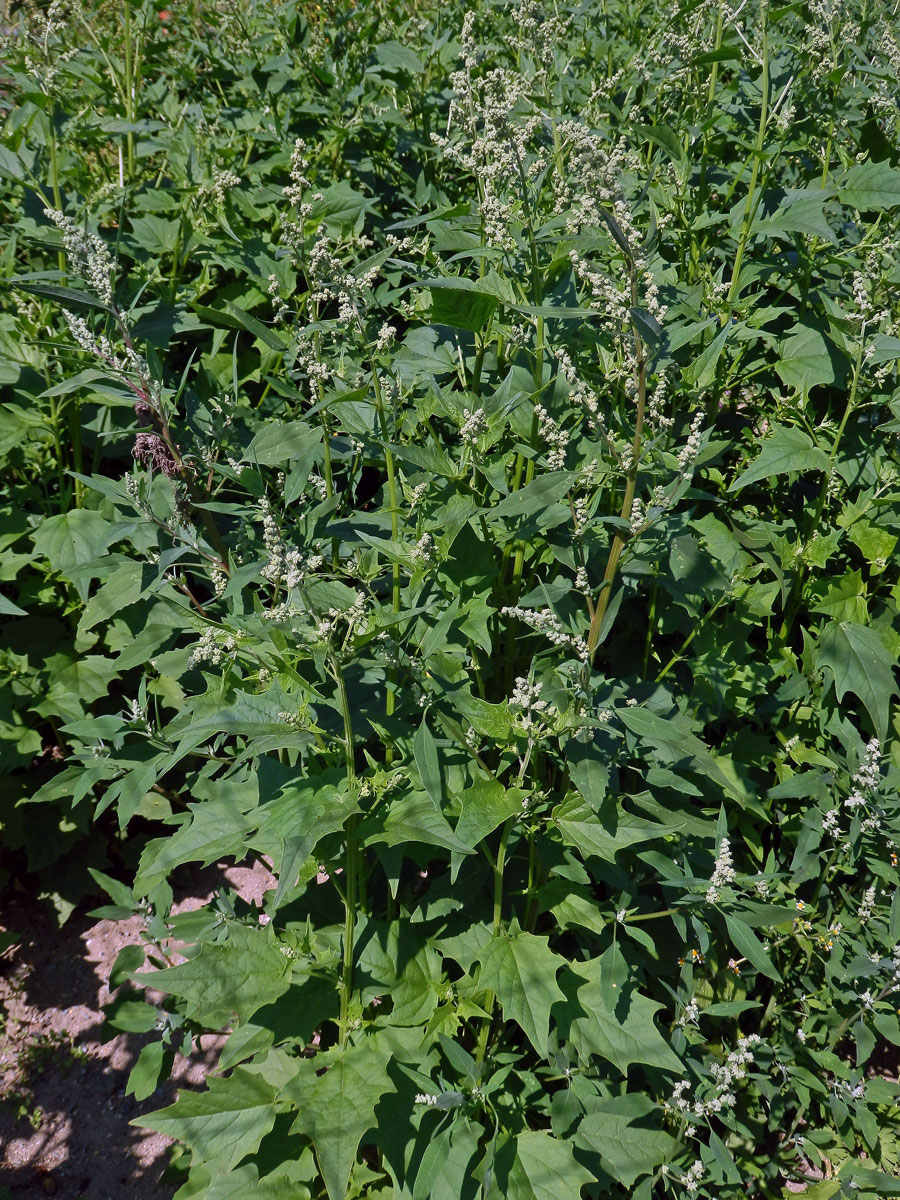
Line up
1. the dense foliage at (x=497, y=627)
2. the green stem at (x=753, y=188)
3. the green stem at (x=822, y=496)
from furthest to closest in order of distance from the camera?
the green stem at (x=822, y=496) → the green stem at (x=753, y=188) → the dense foliage at (x=497, y=627)

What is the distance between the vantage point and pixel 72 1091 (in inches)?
143

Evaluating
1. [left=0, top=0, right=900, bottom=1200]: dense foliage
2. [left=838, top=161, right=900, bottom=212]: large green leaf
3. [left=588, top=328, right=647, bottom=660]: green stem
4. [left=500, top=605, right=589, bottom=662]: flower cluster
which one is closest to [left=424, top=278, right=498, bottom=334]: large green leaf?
[left=0, top=0, right=900, bottom=1200]: dense foliage

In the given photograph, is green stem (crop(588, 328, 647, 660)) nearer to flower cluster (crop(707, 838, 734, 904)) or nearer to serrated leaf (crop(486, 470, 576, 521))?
serrated leaf (crop(486, 470, 576, 521))

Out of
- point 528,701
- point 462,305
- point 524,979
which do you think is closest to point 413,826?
point 528,701

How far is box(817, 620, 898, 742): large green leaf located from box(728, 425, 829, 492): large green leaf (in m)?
0.56

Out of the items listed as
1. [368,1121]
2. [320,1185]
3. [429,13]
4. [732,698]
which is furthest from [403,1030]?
[429,13]

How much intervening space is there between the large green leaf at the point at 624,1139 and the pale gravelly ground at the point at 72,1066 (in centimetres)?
167

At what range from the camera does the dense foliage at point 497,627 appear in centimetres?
245

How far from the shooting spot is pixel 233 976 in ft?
8.51

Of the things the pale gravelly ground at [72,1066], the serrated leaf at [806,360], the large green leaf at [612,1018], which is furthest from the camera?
the pale gravelly ground at [72,1066]

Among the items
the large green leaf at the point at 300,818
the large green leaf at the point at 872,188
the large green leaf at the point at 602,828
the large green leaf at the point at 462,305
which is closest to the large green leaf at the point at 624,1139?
the large green leaf at the point at 602,828

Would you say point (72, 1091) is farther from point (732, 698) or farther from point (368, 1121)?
point (732, 698)

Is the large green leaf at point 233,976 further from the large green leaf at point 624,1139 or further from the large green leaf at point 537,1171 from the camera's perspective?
the large green leaf at point 624,1139

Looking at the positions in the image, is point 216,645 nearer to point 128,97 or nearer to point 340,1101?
point 340,1101
